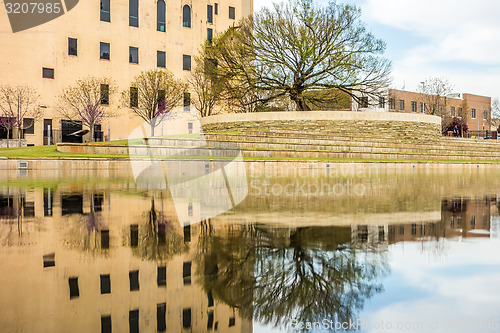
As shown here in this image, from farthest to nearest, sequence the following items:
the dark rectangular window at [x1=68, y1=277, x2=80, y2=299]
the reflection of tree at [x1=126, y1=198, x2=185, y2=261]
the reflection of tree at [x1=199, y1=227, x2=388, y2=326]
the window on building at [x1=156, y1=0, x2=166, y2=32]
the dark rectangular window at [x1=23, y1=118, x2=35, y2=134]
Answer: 1. the window on building at [x1=156, y1=0, x2=166, y2=32]
2. the dark rectangular window at [x1=23, y1=118, x2=35, y2=134]
3. the reflection of tree at [x1=126, y1=198, x2=185, y2=261]
4. the dark rectangular window at [x1=68, y1=277, x2=80, y2=299]
5. the reflection of tree at [x1=199, y1=227, x2=388, y2=326]

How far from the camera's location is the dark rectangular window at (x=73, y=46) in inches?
1569

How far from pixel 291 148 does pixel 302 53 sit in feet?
34.7

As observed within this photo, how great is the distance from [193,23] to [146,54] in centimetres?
678

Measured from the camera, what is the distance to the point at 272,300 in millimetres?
2406

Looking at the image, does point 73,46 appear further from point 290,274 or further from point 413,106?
point 413,106

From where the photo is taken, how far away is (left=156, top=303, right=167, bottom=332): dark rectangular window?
2.01 metres

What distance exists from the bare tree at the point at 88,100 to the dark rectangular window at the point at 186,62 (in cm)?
833

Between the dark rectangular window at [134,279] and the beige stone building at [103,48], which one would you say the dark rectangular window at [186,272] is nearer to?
the dark rectangular window at [134,279]

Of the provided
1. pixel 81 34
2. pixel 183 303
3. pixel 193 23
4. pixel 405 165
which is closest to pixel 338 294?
pixel 183 303

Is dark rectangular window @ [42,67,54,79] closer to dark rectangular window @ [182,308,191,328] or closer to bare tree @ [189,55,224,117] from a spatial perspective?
bare tree @ [189,55,224,117]

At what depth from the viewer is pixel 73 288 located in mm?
2535

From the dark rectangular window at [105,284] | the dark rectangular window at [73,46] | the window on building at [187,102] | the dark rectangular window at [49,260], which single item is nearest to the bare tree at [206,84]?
the window on building at [187,102]

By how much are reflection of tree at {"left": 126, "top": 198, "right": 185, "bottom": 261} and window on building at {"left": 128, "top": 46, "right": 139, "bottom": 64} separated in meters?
40.7

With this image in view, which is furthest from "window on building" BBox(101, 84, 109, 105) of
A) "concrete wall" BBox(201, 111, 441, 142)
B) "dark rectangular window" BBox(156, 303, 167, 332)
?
Answer: "dark rectangular window" BBox(156, 303, 167, 332)
